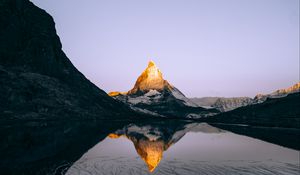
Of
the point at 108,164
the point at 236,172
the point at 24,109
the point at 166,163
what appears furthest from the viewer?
the point at 24,109

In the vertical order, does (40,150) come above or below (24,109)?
below

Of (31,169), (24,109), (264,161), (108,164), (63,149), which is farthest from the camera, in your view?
(24,109)

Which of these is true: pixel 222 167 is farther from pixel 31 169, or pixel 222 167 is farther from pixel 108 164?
pixel 31 169

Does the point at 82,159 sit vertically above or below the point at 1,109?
below

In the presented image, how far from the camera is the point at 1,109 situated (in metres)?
176

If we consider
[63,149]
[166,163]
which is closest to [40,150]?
[63,149]

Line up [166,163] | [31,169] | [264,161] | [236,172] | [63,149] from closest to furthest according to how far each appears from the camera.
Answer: [31,169] → [236,172] → [166,163] → [264,161] → [63,149]

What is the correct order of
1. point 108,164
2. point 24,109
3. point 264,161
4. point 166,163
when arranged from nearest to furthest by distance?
point 108,164 → point 166,163 → point 264,161 → point 24,109

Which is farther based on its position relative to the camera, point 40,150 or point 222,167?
point 40,150

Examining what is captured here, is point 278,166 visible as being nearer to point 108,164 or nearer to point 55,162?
point 108,164

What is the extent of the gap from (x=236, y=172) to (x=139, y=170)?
15272 mm

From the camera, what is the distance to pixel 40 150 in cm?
6206

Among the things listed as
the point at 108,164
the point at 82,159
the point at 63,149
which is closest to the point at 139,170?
the point at 108,164

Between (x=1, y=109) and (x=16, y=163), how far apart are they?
147 meters
